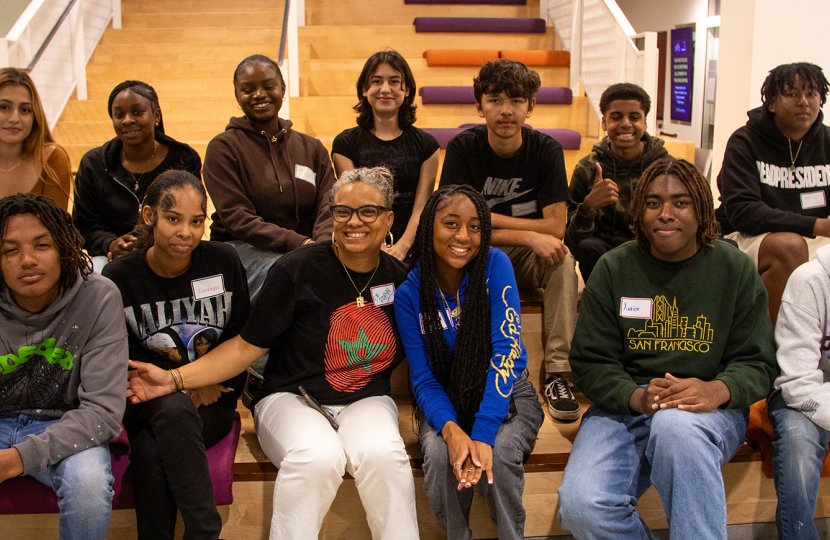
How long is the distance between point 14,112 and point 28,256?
3.00 feet

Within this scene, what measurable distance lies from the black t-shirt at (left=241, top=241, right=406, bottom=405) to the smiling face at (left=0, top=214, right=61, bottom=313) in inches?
19.8

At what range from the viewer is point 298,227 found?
2.81 metres

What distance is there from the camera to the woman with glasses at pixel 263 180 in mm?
2645

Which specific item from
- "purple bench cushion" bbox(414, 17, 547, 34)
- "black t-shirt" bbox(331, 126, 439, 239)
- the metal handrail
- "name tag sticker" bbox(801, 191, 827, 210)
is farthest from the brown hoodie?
"purple bench cushion" bbox(414, 17, 547, 34)

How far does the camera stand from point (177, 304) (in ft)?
6.92

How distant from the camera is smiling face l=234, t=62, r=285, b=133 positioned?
2717 millimetres

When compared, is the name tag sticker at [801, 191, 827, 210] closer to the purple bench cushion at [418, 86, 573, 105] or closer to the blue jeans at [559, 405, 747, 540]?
the blue jeans at [559, 405, 747, 540]

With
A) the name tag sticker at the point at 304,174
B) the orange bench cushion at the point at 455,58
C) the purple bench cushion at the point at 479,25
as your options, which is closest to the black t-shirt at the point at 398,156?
the name tag sticker at the point at 304,174

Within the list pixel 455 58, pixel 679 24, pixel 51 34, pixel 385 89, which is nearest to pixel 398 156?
pixel 385 89

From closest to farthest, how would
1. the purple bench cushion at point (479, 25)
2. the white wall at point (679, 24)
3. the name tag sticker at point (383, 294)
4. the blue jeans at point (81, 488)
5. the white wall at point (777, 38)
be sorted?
the blue jeans at point (81, 488)
the name tag sticker at point (383, 294)
the white wall at point (777, 38)
the purple bench cushion at point (479, 25)
the white wall at point (679, 24)

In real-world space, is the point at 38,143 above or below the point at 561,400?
above

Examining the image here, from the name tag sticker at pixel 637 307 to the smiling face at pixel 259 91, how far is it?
4.69 feet

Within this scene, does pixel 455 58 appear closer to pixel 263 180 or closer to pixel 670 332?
pixel 263 180

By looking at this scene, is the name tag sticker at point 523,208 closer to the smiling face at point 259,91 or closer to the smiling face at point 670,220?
the smiling face at point 670,220
